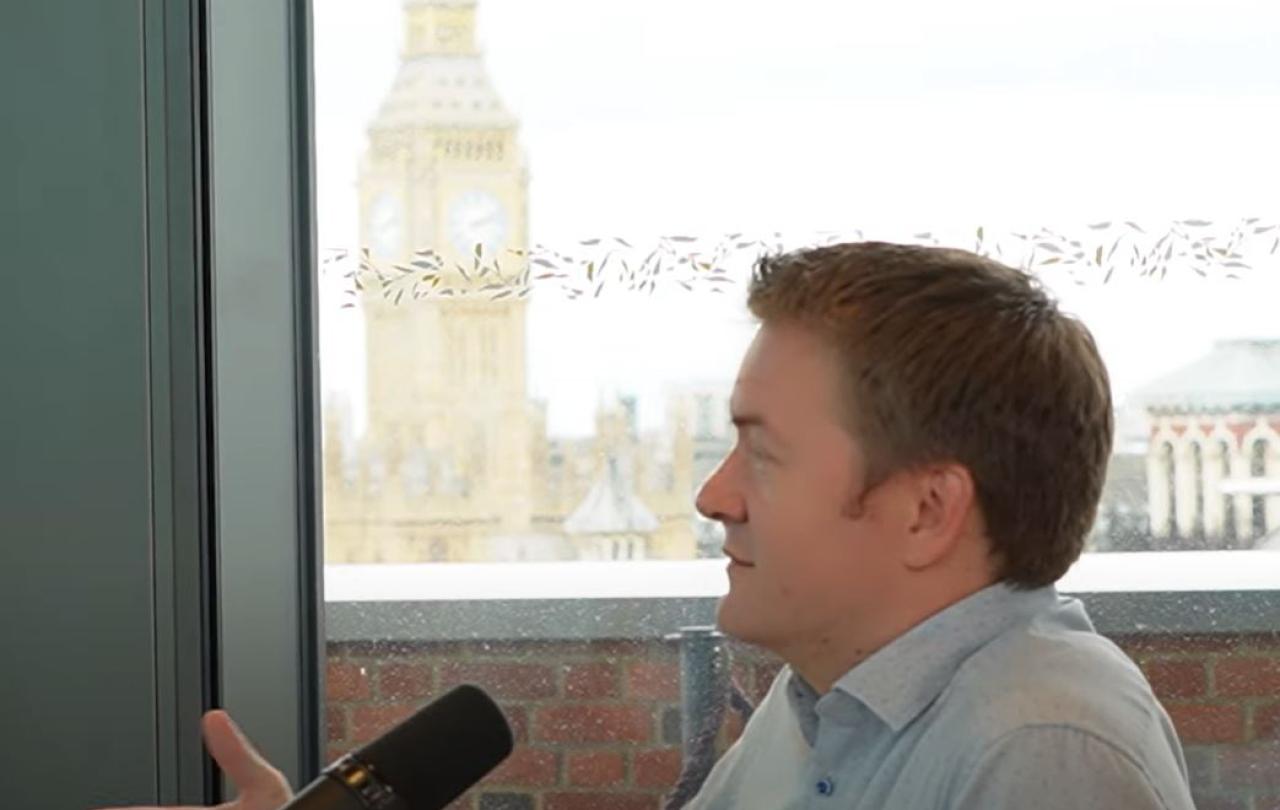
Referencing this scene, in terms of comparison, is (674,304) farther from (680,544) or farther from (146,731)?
(146,731)

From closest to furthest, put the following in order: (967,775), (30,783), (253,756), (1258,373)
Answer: (967,775) < (253,756) < (30,783) < (1258,373)

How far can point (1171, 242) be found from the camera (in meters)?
2.31

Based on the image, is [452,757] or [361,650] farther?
[361,650]

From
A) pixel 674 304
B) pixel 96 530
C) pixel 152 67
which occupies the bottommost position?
pixel 96 530

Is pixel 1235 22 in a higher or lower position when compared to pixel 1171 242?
higher

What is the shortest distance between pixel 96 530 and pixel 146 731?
211mm

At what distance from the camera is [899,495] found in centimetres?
161

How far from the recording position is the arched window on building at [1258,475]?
2.31 metres

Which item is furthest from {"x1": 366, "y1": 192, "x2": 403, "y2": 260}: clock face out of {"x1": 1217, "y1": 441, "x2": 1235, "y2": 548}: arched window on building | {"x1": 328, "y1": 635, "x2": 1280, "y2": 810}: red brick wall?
{"x1": 1217, "y1": 441, "x2": 1235, "y2": 548}: arched window on building

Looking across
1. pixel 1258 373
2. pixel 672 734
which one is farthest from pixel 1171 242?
pixel 672 734

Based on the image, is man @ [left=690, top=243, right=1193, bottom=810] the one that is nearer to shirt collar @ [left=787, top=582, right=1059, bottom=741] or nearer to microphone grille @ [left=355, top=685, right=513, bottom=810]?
shirt collar @ [left=787, top=582, right=1059, bottom=741]

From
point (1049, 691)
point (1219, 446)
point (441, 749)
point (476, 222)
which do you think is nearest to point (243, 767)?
point (441, 749)

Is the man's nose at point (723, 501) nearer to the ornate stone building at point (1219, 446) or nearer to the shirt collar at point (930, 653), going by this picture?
the shirt collar at point (930, 653)

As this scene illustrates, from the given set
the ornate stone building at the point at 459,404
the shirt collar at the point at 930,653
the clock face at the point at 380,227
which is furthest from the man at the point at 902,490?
the clock face at the point at 380,227
